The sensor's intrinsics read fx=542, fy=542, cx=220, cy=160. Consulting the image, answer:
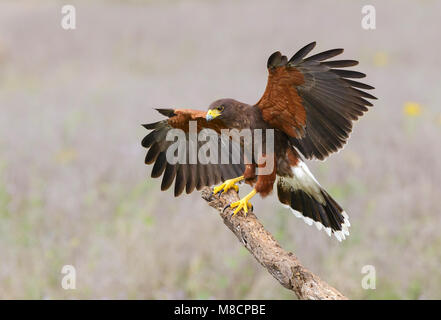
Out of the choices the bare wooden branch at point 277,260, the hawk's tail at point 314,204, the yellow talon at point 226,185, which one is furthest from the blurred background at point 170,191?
the bare wooden branch at point 277,260

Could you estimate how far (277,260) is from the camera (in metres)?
2.93

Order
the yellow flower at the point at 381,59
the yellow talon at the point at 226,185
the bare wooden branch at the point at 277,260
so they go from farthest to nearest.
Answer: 1. the yellow flower at the point at 381,59
2. the yellow talon at the point at 226,185
3. the bare wooden branch at the point at 277,260

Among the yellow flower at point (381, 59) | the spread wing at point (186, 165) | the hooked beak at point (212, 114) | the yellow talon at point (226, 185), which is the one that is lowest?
the yellow talon at point (226, 185)

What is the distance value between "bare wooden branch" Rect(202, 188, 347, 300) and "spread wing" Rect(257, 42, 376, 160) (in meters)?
0.66

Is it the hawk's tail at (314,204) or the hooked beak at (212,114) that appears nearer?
the hooked beak at (212,114)

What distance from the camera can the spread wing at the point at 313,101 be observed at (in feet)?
11.2

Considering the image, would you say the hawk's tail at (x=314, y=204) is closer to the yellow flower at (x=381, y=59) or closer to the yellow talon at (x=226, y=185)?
the yellow talon at (x=226, y=185)

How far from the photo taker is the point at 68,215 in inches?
268

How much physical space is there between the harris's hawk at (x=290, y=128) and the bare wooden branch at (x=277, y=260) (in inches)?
6.1

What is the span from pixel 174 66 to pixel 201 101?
191 inches

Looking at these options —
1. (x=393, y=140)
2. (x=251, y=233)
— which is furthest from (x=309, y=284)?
(x=393, y=140)

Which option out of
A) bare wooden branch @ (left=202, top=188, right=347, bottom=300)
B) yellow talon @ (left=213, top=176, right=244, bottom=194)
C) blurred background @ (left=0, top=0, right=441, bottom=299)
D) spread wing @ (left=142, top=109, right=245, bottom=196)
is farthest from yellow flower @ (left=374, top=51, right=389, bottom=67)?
bare wooden branch @ (left=202, top=188, right=347, bottom=300)

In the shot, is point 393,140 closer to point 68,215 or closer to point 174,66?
point 68,215

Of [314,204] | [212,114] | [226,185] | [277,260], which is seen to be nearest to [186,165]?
[226,185]
